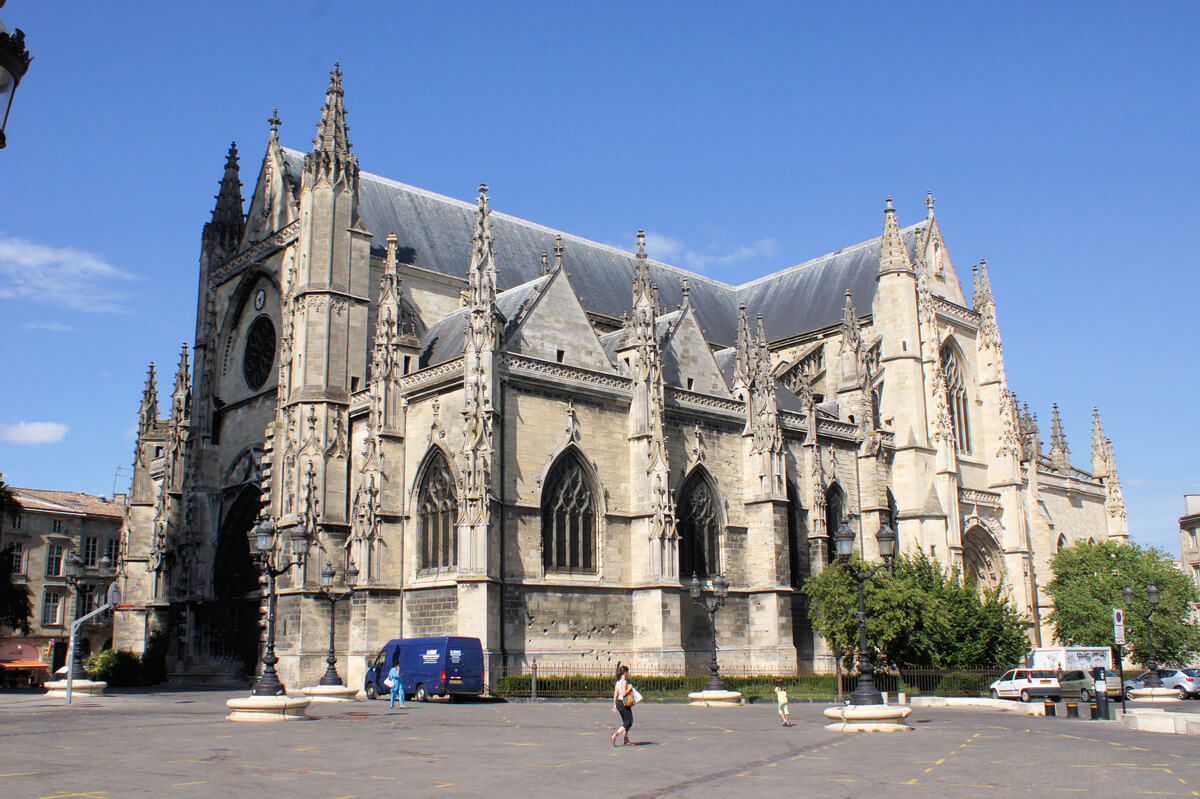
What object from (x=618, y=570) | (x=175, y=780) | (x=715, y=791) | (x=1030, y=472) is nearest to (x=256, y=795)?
(x=175, y=780)

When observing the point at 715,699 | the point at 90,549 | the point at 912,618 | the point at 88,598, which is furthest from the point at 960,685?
the point at 90,549

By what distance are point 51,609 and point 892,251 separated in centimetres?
4669

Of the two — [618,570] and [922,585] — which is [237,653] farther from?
[922,585]

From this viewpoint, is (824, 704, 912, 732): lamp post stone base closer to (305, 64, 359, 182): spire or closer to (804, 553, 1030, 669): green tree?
(804, 553, 1030, 669): green tree

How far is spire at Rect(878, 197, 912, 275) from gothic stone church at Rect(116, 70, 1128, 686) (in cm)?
13

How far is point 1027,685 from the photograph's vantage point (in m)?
30.2

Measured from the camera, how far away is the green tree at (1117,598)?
42.5m

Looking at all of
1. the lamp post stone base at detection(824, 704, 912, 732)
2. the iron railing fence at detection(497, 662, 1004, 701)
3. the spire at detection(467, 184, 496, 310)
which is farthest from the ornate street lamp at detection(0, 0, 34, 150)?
the spire at detection(467, 184, 496, 310)

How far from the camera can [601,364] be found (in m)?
31.9

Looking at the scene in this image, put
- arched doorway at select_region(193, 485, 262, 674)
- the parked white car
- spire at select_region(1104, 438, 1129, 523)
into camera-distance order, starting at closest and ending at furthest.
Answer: the parked white car, arched doorway at select_region(193, 485, 262, 674), spire at select_region(1104, 438, 1129, 523)

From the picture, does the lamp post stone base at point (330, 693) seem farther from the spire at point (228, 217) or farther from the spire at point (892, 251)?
the spire at point (892, 251)

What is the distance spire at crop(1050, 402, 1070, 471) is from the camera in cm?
5359

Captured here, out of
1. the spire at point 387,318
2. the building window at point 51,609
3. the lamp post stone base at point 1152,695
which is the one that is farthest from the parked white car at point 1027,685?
the building window at point 51,609

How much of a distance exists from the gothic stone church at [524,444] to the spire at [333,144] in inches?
3.2
